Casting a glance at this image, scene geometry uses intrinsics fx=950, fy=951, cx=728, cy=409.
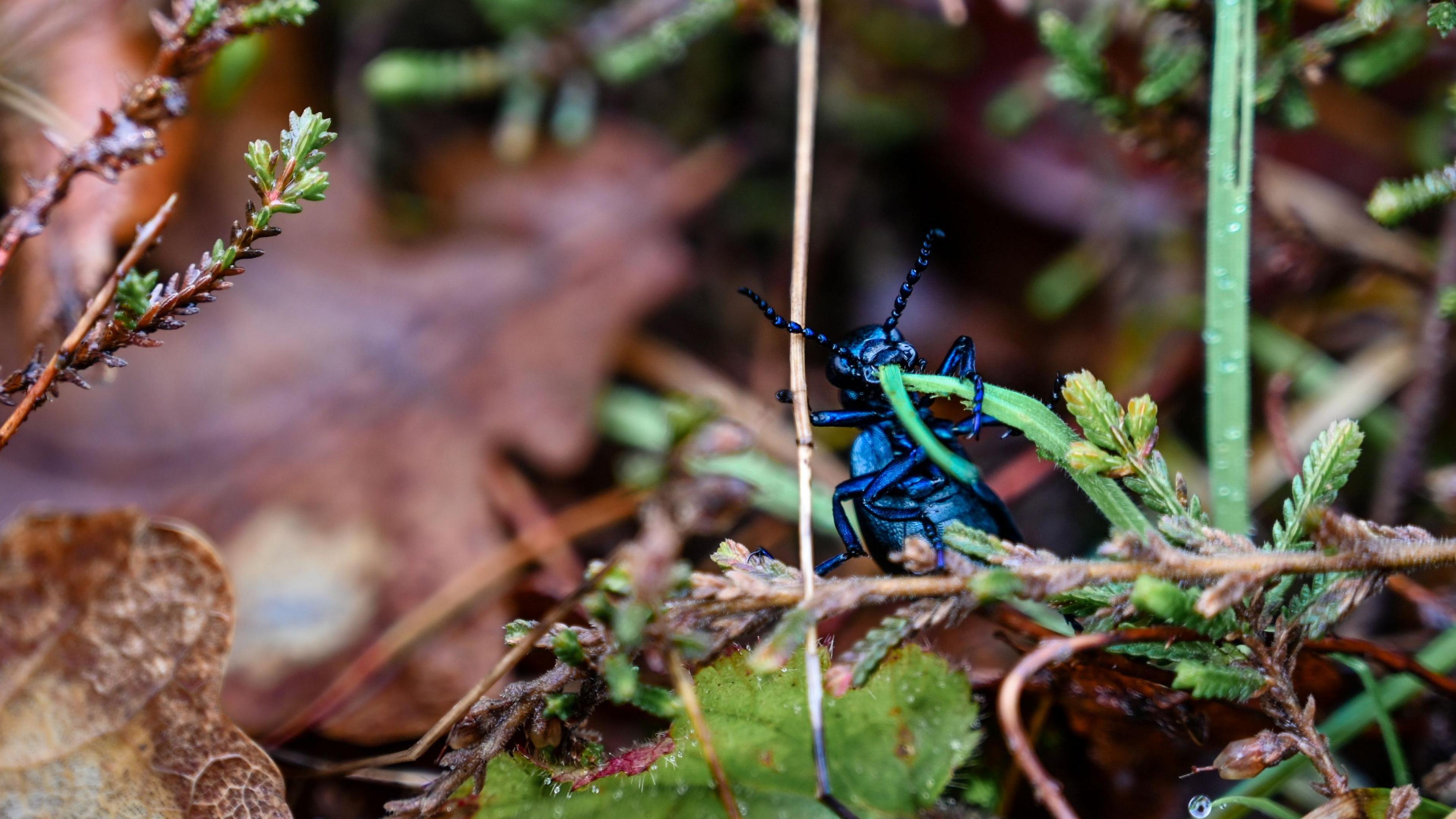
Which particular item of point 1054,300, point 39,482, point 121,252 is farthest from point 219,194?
point 1054,300

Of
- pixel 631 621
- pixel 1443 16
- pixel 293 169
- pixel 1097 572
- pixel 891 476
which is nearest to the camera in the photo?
pixel 631 621

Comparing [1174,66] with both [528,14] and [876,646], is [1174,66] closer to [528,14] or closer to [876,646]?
[876,646]

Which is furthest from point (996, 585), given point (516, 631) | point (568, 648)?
point (516, 631)

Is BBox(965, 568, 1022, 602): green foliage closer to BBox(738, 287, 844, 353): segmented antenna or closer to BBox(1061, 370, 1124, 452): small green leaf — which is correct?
BBox(1061, 370, 1124, 452): small green leaf

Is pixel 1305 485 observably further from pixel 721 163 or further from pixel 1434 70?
pixel 721 163

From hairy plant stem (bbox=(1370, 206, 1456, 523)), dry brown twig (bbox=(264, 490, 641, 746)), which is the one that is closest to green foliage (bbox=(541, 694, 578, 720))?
dry brown twig (bbox=(264, 490, 641, 746))

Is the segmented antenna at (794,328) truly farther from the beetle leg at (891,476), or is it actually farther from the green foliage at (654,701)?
the green foliage at (654,701)

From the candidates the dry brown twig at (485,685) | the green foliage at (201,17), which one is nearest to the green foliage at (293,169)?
the green foliage at (201,17)
